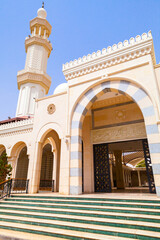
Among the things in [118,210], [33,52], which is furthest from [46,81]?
[118,210]

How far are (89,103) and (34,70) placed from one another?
1315cm

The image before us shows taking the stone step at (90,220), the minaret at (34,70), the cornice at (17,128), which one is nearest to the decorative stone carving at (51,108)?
the cornice at (17,128)

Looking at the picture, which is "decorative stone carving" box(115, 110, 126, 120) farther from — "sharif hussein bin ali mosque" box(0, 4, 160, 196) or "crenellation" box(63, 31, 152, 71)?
"crenellation" box(63, 31, 152, 71)

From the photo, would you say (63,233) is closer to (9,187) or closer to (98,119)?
(9,187)

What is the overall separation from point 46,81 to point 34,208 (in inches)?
636

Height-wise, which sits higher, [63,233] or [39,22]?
[39,22]

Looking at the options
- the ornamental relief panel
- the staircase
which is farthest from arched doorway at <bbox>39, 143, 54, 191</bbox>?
the staircase

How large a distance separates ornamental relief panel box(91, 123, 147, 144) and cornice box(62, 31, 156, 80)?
3257 mm

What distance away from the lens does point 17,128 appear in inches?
468

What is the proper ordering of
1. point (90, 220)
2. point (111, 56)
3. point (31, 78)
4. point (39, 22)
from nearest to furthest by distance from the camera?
point (90, 220)
point (111, 56)
point (31, 78)
point (39, 22)

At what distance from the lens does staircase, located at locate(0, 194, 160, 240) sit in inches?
135

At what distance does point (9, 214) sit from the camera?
5.19 m

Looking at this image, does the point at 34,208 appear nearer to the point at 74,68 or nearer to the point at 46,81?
the point at 74,68

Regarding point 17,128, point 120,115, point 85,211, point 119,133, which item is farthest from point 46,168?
point 85,211
